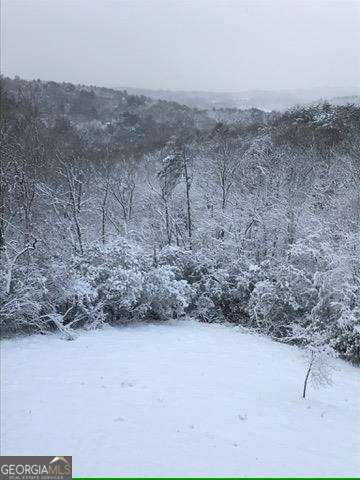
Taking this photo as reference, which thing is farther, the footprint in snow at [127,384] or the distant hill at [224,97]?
the distant hill at [224,97]

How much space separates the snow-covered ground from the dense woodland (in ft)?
4.73

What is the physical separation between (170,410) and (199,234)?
1439 cm

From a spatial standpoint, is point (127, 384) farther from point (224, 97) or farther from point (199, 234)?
point (224, 97)

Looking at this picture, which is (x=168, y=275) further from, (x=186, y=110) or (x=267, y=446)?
(x=186, y=110)

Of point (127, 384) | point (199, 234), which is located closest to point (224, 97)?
point (199, 234)

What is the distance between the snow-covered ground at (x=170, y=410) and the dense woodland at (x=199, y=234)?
4.73 ft

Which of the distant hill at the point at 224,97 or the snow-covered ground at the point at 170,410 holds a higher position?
the distant hill at the point at 224,97

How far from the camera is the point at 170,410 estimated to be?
772 centimetres

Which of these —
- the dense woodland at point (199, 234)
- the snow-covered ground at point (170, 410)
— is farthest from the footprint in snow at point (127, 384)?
the dense woodland at point (199, 234)

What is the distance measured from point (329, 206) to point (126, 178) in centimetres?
1325

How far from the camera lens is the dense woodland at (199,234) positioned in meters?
13.9

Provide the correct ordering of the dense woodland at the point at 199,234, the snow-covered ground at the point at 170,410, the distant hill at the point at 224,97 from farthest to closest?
the distant hill at the point at 224,97
the dense woodland at the point at 199,234
the snow-covered ground at the point at 170,410

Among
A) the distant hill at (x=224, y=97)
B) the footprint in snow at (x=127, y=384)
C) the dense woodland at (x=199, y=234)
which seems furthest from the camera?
the distant hill at (x=224, y=97)

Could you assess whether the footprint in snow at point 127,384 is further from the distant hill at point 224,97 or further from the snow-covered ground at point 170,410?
the distant hill at point 224,97
